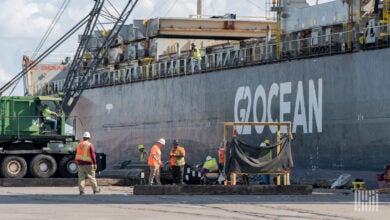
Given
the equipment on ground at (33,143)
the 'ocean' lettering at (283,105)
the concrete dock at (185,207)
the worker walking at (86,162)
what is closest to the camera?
the concrete dock at (185,207)

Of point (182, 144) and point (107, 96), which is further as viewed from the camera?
point (107, 96)

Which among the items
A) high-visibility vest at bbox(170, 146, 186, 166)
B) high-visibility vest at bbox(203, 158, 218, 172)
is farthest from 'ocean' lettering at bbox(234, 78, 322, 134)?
high-visibility vest at bbox(170, 146, 186, 166)

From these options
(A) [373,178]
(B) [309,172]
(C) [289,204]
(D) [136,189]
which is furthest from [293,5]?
(C) [289,204]

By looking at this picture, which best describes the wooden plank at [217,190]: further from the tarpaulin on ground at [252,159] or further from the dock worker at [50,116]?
the dock worker at [50,116]

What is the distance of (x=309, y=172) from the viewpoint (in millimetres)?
35719

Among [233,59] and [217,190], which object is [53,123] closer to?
[233,59]

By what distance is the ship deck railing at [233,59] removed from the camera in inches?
1399

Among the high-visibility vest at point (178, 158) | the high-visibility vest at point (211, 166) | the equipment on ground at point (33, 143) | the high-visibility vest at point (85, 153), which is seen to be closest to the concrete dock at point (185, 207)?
the high-visibility vest at point (85, 153)

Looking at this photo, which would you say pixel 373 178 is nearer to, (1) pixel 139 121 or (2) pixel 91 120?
(1) pixel 139 121

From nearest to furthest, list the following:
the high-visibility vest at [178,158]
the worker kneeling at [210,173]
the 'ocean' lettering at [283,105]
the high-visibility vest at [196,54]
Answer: the high-visibility vest at [178,158]
the worker kneeling at [210,173]
the 'ocean' lettering at [283,105]
the high-visibility vest at [196,54]

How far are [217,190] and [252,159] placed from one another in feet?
5.94

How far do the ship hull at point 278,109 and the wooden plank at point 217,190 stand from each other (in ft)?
20.3

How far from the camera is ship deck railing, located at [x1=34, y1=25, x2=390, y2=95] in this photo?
117ft

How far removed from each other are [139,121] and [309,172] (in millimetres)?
17911
